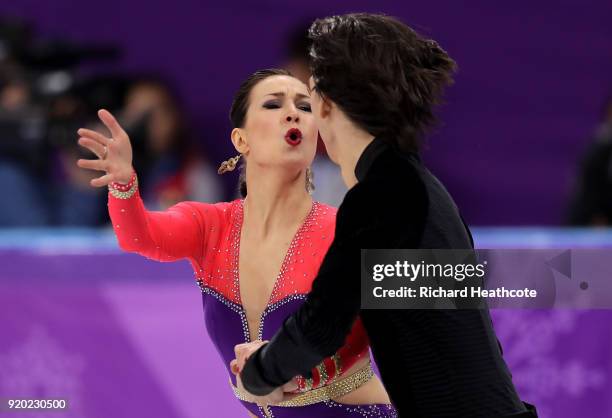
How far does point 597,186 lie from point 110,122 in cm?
349

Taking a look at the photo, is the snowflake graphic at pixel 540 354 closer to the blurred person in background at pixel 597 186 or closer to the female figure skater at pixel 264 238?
the female figure skater at pixel 264 238

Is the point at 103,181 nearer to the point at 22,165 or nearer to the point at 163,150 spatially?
the point at 22,165

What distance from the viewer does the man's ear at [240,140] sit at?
270 cm

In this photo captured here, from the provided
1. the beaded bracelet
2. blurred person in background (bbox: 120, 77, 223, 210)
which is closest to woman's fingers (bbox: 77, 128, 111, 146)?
the beaded bracelet

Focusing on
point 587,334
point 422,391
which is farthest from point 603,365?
point 422,391

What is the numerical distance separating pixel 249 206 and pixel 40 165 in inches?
116

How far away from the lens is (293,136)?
260 centimetres

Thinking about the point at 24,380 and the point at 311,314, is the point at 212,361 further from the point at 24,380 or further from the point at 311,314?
the point at 311,314

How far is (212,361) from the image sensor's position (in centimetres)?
373

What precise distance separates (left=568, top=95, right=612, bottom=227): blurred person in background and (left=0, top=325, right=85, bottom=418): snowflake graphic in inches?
113

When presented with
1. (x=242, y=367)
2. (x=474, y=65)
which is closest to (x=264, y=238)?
(x=242, y=367)

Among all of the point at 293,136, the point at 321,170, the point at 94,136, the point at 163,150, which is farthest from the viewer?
the point at 163,150

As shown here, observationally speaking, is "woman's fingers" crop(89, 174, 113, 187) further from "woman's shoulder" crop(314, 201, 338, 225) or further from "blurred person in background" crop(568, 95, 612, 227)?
→ "blurred person in background" crop(568, 95, 612, 227)

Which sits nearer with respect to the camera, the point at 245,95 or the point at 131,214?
the point at 131,214
